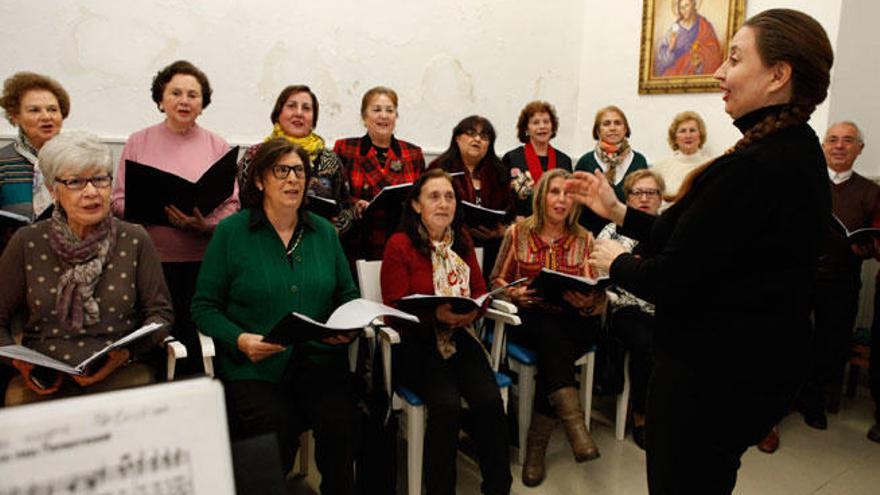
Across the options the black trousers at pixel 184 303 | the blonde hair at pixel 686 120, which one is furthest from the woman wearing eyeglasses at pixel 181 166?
the blonde hair at pixel 686 120

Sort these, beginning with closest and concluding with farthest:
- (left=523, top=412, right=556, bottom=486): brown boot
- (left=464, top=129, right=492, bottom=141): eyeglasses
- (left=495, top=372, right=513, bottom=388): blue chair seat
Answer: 1. (left=495, top=372, right=513, bottom=388): blue chair seat
2. (left=523, top=412, right=556, bottom=486): brown boot
3. (left=464, top=129, right=492, bottom=141): eyeglasses

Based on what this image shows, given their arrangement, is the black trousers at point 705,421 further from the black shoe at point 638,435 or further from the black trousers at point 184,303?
the black trousers at point 184,303

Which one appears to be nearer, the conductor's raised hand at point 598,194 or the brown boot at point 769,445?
the conductor's raised hand at point 598,194

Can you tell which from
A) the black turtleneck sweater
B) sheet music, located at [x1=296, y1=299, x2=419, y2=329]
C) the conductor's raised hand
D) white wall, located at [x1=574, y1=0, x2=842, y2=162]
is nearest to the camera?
the black turtleneck sweater

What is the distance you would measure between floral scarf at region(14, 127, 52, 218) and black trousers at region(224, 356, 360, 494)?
3.90 feet

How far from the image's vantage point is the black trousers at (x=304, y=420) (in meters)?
2.01

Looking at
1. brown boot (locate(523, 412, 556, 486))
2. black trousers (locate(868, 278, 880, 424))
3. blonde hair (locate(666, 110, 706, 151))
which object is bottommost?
brown boot (locate(523, 412, 556, 486))

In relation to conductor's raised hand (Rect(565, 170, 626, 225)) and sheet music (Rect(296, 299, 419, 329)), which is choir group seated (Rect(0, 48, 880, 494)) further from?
conductor's raised hand (Rect(565, 170, 626, 225))

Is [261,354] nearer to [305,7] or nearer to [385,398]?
[385,398]

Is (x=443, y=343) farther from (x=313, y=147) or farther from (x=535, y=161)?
(x=535, y=161)

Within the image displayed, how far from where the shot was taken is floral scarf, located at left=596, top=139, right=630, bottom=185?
154 inches

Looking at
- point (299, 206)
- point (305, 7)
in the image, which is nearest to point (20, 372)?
point (299, 206)

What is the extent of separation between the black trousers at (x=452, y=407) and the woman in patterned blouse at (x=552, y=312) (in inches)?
12.4

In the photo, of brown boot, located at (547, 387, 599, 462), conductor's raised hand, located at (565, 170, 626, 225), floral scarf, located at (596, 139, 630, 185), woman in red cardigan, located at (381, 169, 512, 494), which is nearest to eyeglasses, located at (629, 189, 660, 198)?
floral scarf, located at (596, 139, 630, 185)
